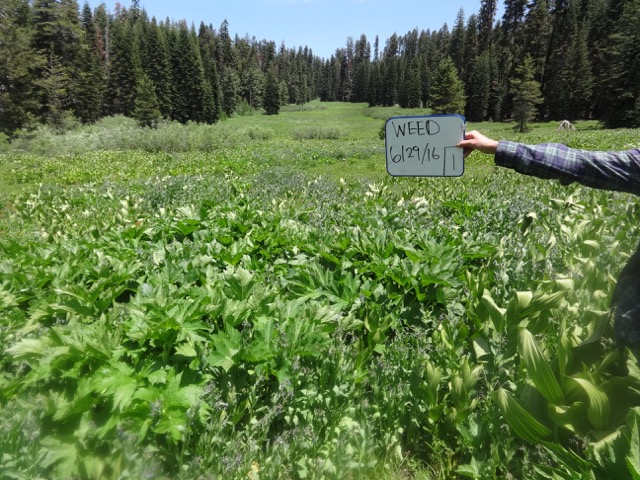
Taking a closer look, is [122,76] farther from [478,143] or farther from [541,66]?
[478,143]

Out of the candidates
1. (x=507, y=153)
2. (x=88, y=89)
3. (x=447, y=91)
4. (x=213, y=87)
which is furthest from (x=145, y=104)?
(x=507, y=153)

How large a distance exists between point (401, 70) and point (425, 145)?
116 metres

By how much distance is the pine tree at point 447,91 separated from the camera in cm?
5744

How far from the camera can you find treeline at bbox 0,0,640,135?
144ft

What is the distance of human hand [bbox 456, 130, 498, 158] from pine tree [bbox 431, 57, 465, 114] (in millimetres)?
60129

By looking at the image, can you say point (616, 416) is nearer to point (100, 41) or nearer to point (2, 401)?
point (2, 401)

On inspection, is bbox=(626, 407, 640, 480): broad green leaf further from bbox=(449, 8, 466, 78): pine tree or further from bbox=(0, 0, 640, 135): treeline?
bbox=(449, 8, 466, 78): pine tree

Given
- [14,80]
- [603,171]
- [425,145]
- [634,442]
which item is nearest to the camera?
[634,442]

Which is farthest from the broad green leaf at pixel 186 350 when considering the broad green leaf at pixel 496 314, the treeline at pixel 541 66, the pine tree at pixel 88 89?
the pine tree at pixel 88 89

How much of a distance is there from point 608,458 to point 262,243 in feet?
12.4

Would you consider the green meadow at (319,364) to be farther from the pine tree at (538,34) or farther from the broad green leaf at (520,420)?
the pine tree at (538,34)

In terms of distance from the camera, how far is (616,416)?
1917 millimetres

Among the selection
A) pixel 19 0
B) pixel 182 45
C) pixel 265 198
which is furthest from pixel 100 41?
pixel 265 198

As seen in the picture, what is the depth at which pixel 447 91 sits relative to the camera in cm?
5812
